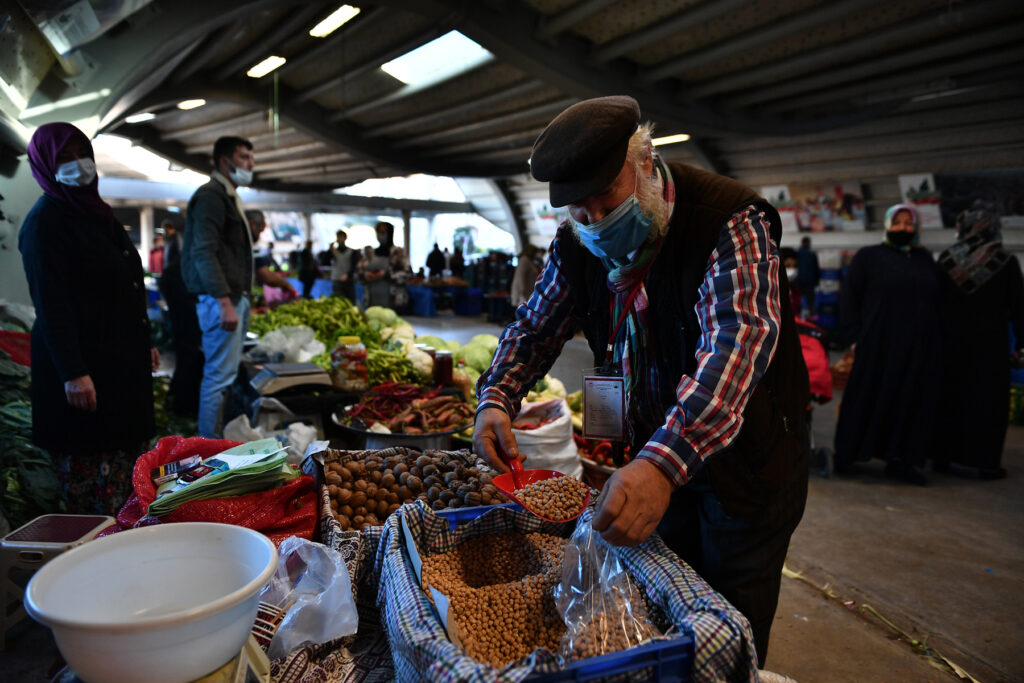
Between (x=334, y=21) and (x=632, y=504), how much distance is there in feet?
19.3

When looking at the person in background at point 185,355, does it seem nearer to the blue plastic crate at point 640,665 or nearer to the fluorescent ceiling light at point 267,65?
the fluorescent ceiling light at point 267,65

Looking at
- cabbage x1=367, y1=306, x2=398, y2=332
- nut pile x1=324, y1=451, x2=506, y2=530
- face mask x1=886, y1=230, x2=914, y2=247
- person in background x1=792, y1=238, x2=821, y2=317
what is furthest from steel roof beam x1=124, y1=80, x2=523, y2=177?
face mask x1=886, y1=230, x2=914, y2=247

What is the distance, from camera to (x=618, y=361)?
159 centimetres

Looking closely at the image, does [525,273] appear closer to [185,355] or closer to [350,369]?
[185,355]

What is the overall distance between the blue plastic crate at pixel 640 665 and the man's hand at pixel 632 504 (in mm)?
169

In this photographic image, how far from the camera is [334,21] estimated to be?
18.5 ft

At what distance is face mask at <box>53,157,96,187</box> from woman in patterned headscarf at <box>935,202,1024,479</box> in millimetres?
5140

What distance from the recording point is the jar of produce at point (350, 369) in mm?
3986

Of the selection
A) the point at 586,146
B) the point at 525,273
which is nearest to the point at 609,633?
the point at 586,146

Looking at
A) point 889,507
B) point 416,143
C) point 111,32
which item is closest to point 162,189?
point 416,143

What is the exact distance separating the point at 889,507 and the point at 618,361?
3.42 metres

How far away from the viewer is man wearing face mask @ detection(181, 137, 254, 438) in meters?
3.83

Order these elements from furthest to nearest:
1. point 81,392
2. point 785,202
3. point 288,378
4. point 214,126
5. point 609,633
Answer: point 785,202 < point 214,126 < point 288,378 < point 81,392 < point 609,633

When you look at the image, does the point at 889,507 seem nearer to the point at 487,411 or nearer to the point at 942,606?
the point at 942,606
